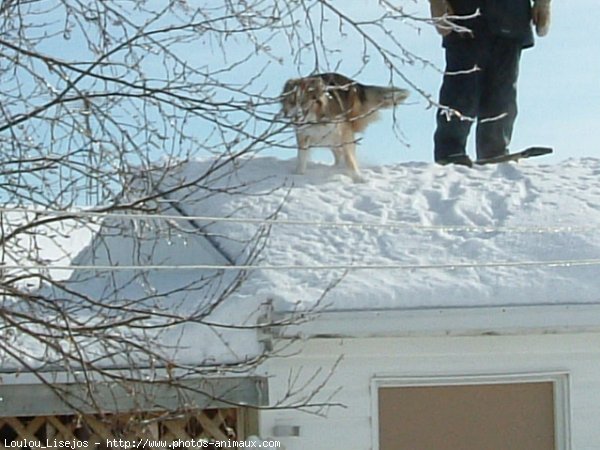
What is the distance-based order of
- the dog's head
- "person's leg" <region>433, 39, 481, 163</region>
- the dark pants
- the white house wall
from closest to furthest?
the dog's head
the white house wall
"person's leg" <region>433, 39, 481, 163</region>
the dark pants

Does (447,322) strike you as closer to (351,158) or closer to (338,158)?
(351,158)

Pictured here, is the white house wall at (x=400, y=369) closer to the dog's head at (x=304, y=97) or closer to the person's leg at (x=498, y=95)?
the dog's head at (x=304, y=97)

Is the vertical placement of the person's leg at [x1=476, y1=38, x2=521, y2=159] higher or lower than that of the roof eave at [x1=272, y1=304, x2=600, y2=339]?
higher

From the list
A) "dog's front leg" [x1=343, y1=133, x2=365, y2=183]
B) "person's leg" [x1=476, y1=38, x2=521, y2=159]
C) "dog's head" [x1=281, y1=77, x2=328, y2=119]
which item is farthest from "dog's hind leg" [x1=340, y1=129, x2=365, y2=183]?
"person's leg" [x1=476, y1=38, x2=521, y2=159]

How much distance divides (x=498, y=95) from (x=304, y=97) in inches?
152

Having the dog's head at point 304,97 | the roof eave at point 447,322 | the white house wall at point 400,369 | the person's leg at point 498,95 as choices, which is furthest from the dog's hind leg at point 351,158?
the roof eave at point 447,322

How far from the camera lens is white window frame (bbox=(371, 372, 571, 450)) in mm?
8102

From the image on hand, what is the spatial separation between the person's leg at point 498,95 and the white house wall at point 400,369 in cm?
381

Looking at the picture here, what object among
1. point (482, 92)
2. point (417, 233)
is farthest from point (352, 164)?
point (482, 92)

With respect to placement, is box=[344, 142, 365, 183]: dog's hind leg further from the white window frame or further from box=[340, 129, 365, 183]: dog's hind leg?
the white window frame

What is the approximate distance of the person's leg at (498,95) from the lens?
468 inches

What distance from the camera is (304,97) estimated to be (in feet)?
28.3

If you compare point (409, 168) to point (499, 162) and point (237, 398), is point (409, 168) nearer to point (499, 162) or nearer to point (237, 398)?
point (499, 162)

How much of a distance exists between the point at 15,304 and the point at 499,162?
5.69 meters
